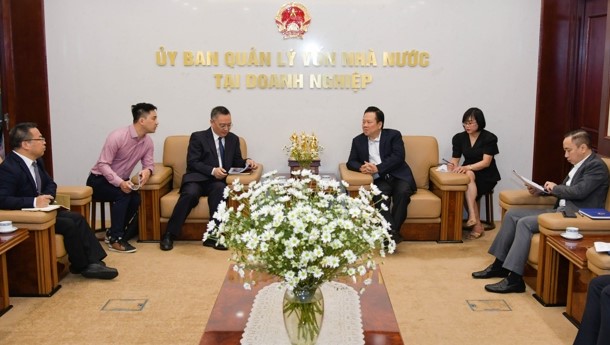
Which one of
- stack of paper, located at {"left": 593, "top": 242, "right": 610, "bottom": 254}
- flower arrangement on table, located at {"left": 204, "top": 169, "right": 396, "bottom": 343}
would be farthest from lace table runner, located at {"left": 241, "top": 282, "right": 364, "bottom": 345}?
stack of paper, located at {"left": 593, "top": 242, "right": 610, "bottom": 254}

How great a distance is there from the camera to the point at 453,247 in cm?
655

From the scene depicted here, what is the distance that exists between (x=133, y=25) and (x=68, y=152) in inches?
59.4

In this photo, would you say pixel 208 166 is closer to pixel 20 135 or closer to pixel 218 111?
pixel 218 111

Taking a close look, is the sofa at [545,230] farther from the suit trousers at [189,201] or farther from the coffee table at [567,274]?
the suit trousers at [189,201]

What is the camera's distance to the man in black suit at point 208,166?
257 inches

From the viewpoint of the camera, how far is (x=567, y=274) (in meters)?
5.02

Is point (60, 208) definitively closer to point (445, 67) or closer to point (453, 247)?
point (453, 247)

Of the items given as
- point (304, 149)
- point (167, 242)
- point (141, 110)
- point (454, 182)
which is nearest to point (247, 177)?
point (304, 149)

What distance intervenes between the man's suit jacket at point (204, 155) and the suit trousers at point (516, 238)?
8.86 ft

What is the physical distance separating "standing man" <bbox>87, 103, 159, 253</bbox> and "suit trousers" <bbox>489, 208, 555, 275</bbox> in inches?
126

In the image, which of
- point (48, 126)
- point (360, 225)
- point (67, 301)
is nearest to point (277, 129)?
point (48, 126)

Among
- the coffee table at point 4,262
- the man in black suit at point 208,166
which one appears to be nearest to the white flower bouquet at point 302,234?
the coffee table at point 4,262

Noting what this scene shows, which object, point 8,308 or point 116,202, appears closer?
point 8,308

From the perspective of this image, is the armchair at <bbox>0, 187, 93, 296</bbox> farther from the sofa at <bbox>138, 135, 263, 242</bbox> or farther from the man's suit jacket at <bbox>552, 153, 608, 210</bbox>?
the man's suit jacket at <bbox>552, 153, 608, 210</bbox>
